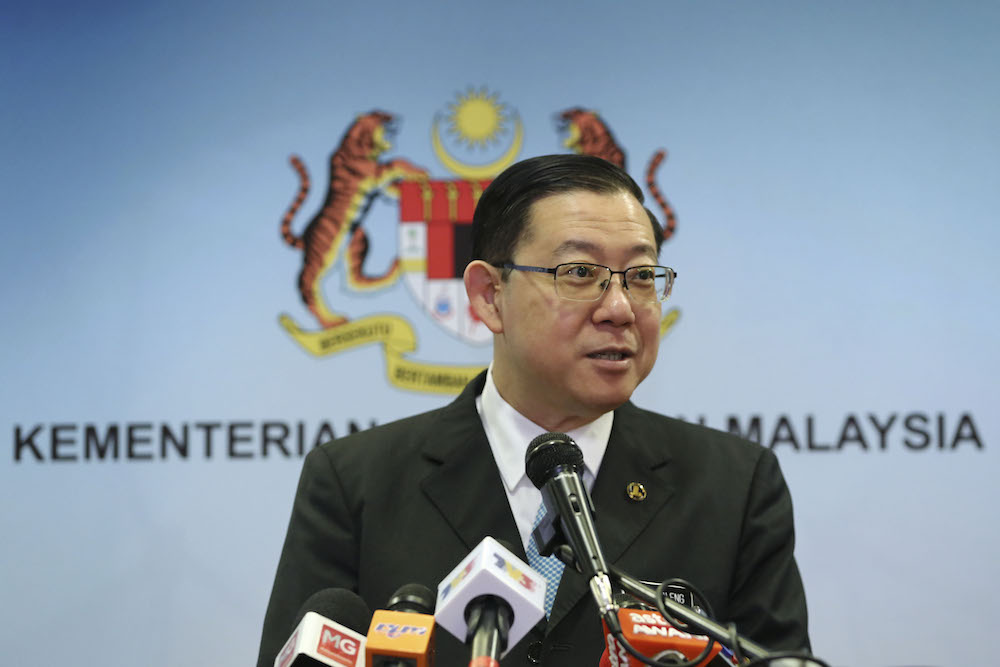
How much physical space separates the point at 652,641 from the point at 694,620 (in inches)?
3.0

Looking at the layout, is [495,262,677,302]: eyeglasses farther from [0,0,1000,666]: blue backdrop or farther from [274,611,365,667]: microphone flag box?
[0,0,1000,666]: blue backdrop

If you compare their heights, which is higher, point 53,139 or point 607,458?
point 53,139

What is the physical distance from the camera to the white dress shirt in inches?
77.8

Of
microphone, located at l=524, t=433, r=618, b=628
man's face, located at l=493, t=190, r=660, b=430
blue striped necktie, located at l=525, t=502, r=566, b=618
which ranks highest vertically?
man's face, located at l=493, t=190, r=660, b=430

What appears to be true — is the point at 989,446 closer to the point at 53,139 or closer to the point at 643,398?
the point at 643,398

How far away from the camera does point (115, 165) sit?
3516 mm

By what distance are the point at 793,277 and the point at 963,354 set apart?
704 millimetres

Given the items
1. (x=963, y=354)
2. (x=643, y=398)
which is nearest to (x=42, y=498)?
(x=643, y=398)

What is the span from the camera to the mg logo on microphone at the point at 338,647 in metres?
1.13

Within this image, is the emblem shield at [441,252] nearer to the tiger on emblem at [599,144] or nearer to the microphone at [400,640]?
the tiger on emblem at [599,144]

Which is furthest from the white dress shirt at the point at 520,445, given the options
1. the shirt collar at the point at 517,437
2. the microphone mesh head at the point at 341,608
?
the microphone mesh head at the point at 341,608

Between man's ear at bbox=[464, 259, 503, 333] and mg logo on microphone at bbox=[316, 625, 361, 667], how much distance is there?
38.8 inches

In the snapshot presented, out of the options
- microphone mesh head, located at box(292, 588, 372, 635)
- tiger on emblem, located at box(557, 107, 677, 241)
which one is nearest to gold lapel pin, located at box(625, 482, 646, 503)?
microphone mesh head, located at box(292, 588, 372, 635)

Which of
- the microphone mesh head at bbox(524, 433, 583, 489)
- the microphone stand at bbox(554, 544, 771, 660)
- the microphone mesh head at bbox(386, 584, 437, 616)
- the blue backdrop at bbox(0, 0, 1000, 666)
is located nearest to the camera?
the microphone stand at bbox(554, 544, 771, 660)
